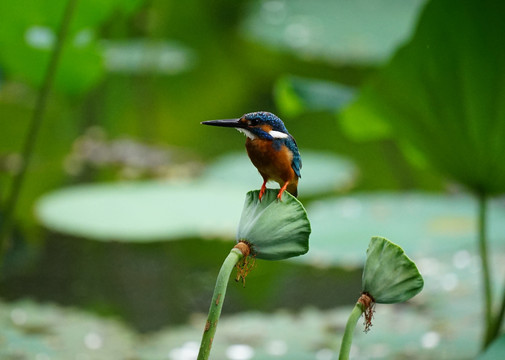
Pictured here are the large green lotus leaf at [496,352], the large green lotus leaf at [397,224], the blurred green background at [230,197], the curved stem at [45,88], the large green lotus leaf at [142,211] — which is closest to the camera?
the large green lotus leaf at [496,352]

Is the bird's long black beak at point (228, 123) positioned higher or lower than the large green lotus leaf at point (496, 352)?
higher

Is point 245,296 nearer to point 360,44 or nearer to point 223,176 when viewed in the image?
point 223,176

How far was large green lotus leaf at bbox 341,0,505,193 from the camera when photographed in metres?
1.09

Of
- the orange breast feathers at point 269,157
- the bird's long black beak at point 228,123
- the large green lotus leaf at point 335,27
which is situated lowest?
the orange breast feathers at point 269,157

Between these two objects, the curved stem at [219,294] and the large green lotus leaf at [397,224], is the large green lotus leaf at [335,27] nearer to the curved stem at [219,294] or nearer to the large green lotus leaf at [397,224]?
the large green lotus leaf at [397,224]

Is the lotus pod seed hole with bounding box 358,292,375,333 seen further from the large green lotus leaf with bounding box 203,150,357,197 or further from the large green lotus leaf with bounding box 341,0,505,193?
the large green lotus leaf with bounding box 203,150,357,197

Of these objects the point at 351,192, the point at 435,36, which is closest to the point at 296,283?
the point at 351,192

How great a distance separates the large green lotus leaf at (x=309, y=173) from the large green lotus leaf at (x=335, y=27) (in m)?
1.03

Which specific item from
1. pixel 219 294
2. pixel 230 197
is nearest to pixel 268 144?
pixel 219 294

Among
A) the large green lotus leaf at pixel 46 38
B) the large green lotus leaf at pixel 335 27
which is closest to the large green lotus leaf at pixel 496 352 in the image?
the large green lotus leaf at pixel 46 38

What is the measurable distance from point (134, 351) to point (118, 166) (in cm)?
174

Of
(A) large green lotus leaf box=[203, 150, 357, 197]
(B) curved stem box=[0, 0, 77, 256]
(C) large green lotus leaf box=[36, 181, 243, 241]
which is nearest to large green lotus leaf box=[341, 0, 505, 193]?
(B) curved stem box=[0, 0, 77, 256]

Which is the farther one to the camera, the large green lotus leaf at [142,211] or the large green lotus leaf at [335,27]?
the large green lotus leaf at [335,27]

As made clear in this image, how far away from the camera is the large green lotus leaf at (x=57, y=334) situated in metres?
1.62
